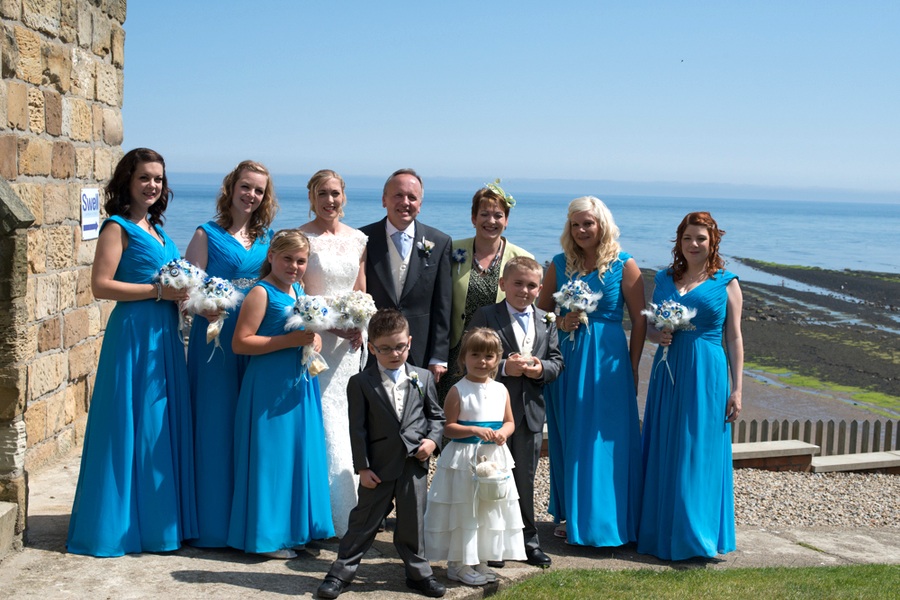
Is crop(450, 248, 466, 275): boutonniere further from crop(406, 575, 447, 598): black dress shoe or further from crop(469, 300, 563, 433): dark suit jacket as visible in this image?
crop(406, 575, 447, 598): black dress shoe

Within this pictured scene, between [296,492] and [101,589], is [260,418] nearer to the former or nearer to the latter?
[296,492]

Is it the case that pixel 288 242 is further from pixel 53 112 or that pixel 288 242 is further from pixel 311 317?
pixel 53 112

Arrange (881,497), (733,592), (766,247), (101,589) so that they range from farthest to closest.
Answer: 1. (766,247)
2. (881,497)
3. (733,592)
4. (101,589)

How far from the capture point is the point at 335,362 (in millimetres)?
6375

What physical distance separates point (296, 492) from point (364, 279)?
1.56 meters

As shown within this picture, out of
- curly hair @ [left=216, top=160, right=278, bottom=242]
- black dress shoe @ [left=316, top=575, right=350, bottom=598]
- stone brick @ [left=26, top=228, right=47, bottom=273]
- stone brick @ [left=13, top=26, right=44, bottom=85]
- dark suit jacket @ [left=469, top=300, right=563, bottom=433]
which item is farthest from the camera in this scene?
stone brick @ [left=26, top=228, right=47, bottom=273]

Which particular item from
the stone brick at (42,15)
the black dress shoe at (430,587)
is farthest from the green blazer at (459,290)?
the stone brick at (42,15)

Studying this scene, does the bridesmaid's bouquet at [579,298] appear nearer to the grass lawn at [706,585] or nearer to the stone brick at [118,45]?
the grass lawn at [706,585]

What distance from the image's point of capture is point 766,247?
68.4 m

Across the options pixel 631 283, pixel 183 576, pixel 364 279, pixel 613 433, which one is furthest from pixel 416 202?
pixel 183 576

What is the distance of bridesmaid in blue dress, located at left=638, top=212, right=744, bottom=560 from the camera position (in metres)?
6.38

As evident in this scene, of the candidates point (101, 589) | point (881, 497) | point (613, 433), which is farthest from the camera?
point (881, 497)

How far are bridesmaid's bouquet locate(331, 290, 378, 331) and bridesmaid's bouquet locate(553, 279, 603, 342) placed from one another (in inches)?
54.1

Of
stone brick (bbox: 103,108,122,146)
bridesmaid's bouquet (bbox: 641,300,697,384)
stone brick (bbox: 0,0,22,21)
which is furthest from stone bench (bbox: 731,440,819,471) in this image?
stone brick (bbox: 0,0,22,21)
